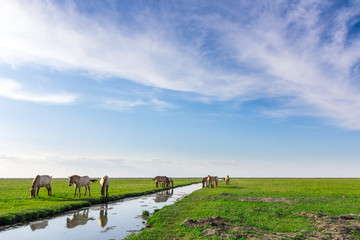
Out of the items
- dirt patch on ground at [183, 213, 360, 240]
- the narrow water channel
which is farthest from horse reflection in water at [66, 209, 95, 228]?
dirt patch on ground at [183, 213, 360, 240]

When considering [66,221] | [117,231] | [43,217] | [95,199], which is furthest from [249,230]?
[95,199]

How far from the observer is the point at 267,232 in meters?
13.4

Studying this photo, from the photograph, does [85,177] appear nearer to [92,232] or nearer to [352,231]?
[92,232]

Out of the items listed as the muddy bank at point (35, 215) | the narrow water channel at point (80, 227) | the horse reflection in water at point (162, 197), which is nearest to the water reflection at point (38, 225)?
the narrow water channel at point (80, 227)

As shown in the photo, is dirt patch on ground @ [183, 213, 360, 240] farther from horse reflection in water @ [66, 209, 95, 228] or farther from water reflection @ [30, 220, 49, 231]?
water reflection @ [30, 220, 49, 231]

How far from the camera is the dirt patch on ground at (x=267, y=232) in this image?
40.7ft

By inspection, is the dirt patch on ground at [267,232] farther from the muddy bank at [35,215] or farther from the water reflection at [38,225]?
the muddy bank at [35,215]

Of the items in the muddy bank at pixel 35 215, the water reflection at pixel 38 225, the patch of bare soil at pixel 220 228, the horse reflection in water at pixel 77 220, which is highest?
the patch of bare soil at pixel 220 228

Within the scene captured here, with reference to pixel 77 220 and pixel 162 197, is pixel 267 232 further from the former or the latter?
pixel 162 197

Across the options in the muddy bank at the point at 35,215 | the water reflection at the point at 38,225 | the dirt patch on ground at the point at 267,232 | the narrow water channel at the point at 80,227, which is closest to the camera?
the dirt patch on ground at the point at 267,232

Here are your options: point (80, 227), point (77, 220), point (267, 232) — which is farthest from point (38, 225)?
point (267, 232)

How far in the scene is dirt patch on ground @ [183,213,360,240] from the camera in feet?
40.7

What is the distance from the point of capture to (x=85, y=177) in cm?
3572

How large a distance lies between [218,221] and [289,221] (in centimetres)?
521
